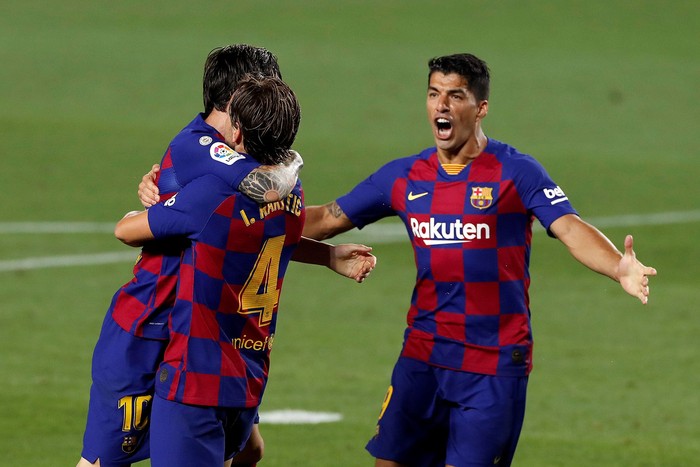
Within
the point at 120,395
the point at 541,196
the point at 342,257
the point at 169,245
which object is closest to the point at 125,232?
the point at 169,245

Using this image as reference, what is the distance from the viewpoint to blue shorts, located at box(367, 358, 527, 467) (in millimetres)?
6809

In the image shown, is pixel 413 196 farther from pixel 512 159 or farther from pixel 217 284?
pixel 217 284

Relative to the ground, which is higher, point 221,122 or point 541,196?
point 221,122

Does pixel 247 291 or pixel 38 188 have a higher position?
pixel 38 188

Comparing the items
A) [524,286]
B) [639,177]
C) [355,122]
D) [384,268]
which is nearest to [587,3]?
[355,122]

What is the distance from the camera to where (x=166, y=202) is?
570 centimetres

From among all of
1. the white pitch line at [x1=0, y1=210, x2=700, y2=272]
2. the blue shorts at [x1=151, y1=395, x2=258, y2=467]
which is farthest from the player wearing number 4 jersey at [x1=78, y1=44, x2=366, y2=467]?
the white pitch line at [x1=0, y1=210, x2=700, y2=272]

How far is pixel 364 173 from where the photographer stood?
21.9 metres

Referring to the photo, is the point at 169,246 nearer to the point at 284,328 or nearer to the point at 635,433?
the point at 635,433

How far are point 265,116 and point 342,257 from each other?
113 cm

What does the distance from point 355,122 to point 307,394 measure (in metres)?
16.9

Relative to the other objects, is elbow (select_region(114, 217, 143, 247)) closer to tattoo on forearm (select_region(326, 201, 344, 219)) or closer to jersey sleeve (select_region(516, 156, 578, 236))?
tattoo on forearm (select_region(326, 201, 344, 219))

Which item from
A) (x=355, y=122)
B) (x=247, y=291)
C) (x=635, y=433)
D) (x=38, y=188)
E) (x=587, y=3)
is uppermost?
(x=587, y=3)

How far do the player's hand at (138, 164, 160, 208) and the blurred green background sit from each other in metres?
3.52
